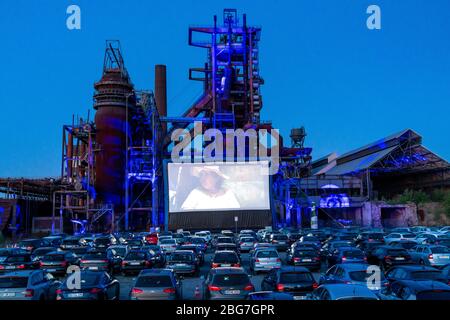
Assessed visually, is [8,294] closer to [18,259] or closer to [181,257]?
[181,257]

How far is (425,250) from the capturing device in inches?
1057

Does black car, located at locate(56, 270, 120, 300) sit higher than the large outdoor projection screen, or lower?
lower

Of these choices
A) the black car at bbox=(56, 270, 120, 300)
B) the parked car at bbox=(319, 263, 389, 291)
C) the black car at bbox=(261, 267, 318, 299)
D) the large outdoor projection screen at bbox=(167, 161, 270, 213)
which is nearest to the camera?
the black car at bbox=(56, 270, 120, 300)

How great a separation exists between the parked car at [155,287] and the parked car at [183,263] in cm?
880

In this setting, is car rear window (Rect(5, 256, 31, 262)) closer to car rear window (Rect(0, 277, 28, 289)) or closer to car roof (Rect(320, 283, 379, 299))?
car rear window (Rect(0, 277, 28, 289))

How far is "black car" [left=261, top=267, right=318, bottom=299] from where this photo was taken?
15.7 m

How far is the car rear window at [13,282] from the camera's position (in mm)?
15359

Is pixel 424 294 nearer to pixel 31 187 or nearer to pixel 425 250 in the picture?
pixel 425 250

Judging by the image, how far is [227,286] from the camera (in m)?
15.3

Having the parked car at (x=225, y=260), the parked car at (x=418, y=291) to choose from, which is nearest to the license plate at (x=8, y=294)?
the parked car at (x=225, y=260)

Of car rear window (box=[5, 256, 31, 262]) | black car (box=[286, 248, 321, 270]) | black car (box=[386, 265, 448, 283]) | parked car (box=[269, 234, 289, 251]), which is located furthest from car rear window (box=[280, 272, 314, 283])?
parked car (box=[269, 234, 289, 251])

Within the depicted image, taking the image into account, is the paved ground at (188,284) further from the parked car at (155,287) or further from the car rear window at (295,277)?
the car rear window at (295,277)

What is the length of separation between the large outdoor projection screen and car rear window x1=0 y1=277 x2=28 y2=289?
4570 cm
